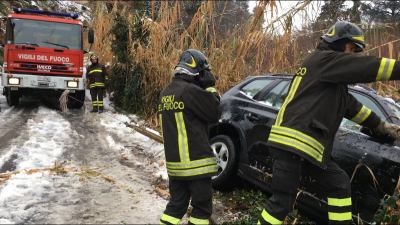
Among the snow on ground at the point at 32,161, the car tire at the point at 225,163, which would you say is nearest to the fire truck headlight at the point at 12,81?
the snow on ground at the point at 32,161

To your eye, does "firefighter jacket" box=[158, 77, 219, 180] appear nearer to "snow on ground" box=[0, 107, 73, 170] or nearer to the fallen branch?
"snow on ground" box=[0, 107, 73, 170]

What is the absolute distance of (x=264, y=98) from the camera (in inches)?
189

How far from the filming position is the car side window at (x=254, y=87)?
496 centimetres

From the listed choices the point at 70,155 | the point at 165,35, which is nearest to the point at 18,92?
the point at 165,35

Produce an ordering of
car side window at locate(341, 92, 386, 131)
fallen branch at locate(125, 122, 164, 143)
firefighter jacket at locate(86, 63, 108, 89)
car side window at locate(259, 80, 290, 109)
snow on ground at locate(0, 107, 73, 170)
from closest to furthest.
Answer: car side window at locate(341, 92, 386, 131) < car side window at locate(259, 80, 290, 109) < snow on ground at locate(0, 107, 73, 170) < fallen branch at locate(125, 122, 164, 143) < firefighter jacket at locate(86, 63, 108, 89)

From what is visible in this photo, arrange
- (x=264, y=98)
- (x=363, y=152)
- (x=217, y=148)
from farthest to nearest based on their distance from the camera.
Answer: (x=217, y=148) < (x=264, y=98) < (x=363, y=152)

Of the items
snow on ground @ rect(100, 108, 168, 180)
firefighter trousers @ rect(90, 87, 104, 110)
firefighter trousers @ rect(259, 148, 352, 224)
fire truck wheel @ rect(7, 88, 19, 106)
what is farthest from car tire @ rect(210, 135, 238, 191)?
fire truck wheel @ rect(7, 88, 19, 106)

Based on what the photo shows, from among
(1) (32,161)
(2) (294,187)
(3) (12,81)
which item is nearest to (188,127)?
(2) (294,187)

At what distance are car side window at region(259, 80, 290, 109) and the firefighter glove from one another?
1.29 meters

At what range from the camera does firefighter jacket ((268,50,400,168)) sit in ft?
9.36

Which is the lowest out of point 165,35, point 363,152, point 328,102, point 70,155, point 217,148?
point 70,155

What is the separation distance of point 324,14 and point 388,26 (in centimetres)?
109

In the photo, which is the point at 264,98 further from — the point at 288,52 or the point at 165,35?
the point at 165,35

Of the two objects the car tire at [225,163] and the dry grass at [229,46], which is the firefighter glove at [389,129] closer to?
the dry grass at [229,46]
